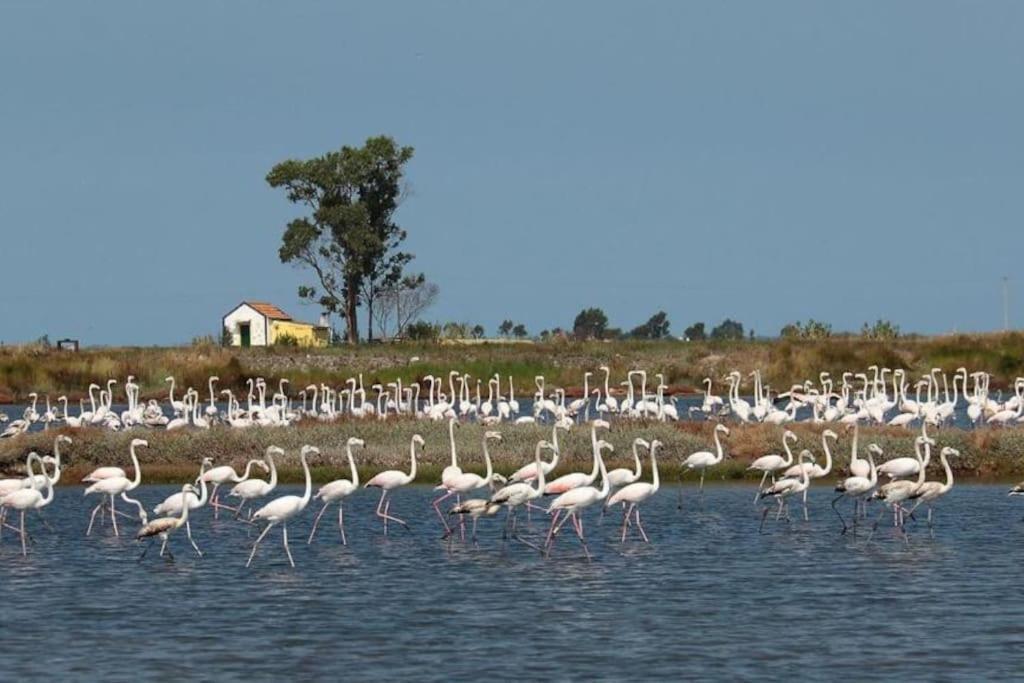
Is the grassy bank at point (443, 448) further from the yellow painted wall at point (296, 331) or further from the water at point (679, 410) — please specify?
the yellow painted wall at point (296, 331)

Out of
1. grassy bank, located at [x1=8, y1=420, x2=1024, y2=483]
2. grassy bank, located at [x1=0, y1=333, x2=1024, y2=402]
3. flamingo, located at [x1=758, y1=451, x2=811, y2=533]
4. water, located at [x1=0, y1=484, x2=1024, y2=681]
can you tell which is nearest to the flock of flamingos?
flamingo, located at [x1=758, y1=451, x2=811, y2=533]

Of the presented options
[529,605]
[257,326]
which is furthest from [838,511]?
[257,326]

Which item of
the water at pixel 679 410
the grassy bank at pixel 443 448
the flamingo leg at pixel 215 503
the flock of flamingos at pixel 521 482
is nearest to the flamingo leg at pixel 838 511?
the flock of flamingos at pixel 521 482

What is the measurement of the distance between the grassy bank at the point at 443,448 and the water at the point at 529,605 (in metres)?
5.21

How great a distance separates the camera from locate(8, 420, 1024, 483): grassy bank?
111ft

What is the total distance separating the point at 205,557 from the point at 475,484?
14.3 ft

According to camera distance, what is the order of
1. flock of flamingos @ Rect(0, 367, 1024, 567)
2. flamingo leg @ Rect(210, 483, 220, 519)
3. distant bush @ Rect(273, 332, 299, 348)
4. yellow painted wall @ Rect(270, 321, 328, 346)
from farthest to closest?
yellow painted wall @ Rect(270, 321, 328, 346), distant bush @ Rect(273, 332, 299, 348), flamingo leg @ Rect(210, 483, 220, 519), flock of flamingos @ Rect(0, 367, 1024, 567)

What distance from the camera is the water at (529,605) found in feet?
57.2

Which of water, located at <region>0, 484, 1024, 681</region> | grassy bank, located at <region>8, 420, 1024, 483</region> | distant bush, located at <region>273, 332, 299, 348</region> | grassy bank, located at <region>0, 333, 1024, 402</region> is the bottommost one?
water, located at <region>0, 484, 1024, 681</region>

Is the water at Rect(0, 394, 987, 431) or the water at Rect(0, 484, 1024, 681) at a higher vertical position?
the water at Rect(0, 394, 987, 431)

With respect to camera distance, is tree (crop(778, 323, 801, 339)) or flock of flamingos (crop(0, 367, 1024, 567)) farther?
tree (crop(778, 323, 801, 339))

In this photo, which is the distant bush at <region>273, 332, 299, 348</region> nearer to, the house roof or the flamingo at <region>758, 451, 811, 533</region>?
the house roof

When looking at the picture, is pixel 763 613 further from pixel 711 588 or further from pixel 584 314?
pixel 584 314

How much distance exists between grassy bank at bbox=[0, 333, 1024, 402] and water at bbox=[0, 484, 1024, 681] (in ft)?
125
